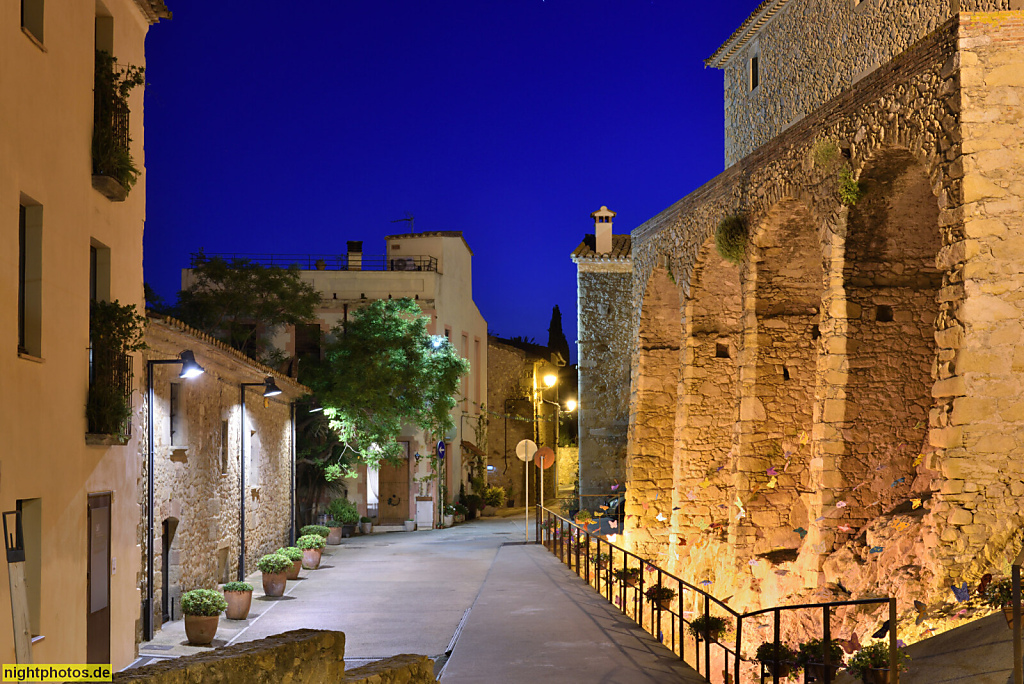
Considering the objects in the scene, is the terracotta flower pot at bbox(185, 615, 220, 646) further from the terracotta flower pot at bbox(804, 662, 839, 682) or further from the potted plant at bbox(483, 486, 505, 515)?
the potted plant at bbox(483, 486, 505, 515)

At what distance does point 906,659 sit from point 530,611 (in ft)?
16.4

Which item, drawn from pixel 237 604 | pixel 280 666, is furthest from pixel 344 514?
pixel 280 666

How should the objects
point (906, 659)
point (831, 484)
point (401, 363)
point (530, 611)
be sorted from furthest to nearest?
point (401, 363), point (831, 484), point (530, 611), point (906, 659)

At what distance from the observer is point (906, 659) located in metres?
8.05

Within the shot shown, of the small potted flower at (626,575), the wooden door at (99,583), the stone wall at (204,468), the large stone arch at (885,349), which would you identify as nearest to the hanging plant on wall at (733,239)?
the large stone arch at (885,349)

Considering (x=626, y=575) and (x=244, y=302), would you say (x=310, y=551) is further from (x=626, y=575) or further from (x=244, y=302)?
(x=244, y=302)

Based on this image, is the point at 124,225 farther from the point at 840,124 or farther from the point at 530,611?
the point at 840,124

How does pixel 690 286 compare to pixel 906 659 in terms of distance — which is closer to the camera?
pixel 906 659

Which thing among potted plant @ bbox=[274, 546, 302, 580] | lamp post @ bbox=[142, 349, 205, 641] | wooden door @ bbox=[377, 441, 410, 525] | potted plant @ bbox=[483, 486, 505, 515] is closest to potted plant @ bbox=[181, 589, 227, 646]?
lamp post @ bbox=[142, 349, 205, 641]

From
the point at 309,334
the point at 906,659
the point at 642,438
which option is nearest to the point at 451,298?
the point at 309,334

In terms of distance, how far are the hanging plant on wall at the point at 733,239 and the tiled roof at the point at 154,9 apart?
10259 mm

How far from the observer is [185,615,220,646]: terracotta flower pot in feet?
37.6

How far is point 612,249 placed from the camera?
33375 mm

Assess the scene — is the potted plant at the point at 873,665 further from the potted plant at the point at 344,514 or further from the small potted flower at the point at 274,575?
the potted plant at the point at 344,514
